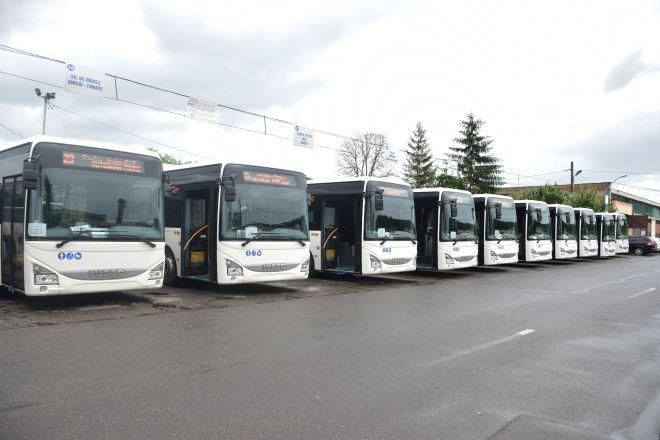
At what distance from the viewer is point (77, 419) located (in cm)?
433

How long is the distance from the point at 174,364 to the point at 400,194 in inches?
433

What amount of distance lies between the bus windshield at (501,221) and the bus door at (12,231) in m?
16.0

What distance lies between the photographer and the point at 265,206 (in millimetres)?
12328

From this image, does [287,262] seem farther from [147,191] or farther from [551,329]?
[551,329]

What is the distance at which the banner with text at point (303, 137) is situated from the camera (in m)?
21.0

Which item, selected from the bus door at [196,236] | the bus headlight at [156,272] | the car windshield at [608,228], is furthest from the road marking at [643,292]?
the car windshield at [608,228]

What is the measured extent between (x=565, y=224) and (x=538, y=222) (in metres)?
4.20

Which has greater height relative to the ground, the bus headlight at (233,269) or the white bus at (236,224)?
the white bus at (236,224)

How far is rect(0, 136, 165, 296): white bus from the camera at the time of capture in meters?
8.99

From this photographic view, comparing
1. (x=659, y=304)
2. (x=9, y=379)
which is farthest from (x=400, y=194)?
(x=9, y=379)

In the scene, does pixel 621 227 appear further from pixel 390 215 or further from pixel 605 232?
pixel 390 215

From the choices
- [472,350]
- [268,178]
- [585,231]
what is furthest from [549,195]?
[472,350]

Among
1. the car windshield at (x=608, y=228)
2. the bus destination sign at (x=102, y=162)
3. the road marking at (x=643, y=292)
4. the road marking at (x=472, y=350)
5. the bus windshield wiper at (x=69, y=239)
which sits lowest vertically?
the road marking at (x=643, y=292)

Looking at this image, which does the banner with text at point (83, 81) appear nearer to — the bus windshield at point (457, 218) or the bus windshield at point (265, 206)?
the bus windshield at point (265, 206)
